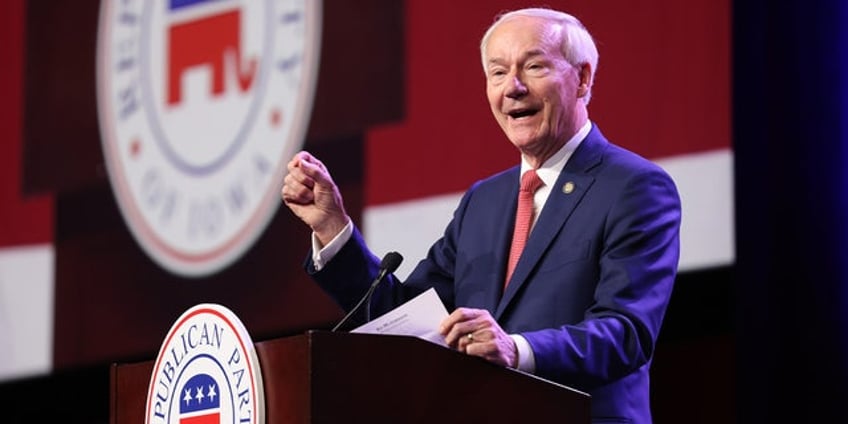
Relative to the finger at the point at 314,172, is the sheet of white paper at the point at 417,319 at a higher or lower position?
lower

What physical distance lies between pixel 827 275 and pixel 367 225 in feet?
4.32

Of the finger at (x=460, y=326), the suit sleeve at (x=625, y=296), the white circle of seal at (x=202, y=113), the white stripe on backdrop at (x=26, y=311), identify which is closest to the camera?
Result: the finger at (x=460, y=326)

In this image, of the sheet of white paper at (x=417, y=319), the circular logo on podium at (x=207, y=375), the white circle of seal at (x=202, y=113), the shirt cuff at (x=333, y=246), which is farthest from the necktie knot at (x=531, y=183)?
the white circle of seal at (x=202, y=113)

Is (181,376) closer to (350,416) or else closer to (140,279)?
(350,416)

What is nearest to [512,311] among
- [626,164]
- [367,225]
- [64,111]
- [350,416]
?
[626,164]

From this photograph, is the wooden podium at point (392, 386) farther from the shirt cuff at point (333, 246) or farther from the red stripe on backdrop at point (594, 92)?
the red stripe on backdrop at point (594, 92)

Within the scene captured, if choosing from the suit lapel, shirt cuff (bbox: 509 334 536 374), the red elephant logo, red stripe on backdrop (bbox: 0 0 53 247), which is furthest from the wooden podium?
red stripe on backdrop (bbox: 0 0 53 247)

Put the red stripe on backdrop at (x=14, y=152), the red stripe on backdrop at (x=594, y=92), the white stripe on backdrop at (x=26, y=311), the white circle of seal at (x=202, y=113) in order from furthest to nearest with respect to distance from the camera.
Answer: the red stripe on backdrop at (x=14, y=152)
the white stripe on backdrop at (x=26, y=311)
the white circle of seal at (x=202, y=113)
the red stripe on backdrop at (x=594, y=92)

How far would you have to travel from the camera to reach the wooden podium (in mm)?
1862

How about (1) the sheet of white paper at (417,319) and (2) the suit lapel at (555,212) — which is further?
(2) the suit lapel at (555,212)

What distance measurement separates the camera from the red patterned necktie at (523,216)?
245cm

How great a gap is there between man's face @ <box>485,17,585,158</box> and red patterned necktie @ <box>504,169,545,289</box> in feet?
→ 0.18

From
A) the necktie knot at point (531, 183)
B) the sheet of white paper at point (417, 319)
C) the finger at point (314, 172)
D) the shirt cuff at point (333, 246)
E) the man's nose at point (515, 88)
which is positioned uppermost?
the man's nose at point (515, 88)

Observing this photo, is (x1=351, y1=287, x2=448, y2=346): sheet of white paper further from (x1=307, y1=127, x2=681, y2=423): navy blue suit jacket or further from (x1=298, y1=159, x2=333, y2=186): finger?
(x1=298, y1=159, x2=333, y2=186): finger
